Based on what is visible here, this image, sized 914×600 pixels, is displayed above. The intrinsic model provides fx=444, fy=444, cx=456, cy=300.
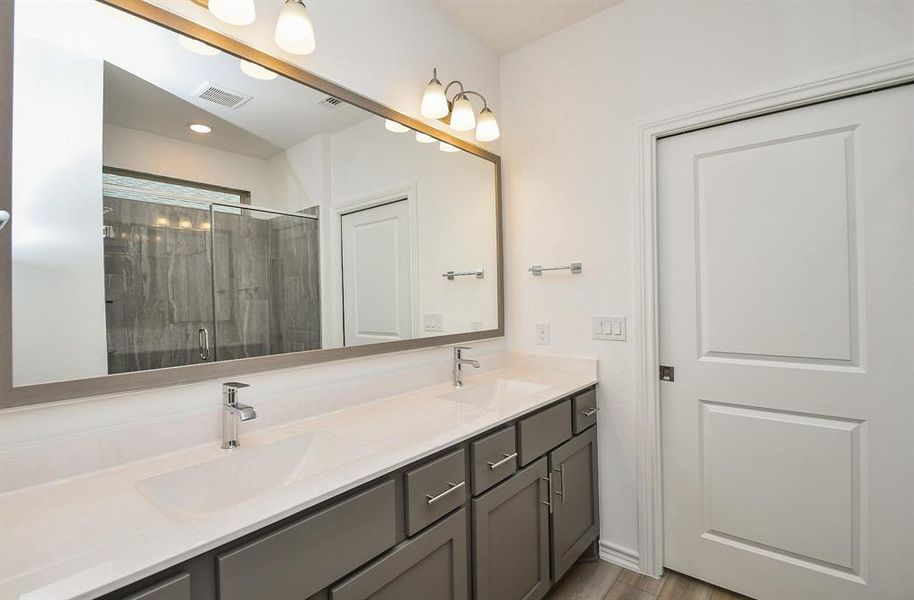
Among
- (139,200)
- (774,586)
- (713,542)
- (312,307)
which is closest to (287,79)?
(139,200)

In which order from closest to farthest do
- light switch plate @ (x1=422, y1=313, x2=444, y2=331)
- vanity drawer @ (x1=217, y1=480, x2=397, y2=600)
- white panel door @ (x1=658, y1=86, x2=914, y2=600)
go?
vanity drawer @ (x1=217, y1=480, x2=397, y2=600) → white panel door @ (x1=658, y1=86, x2=914, y2=600) → light switch plate @ (x1=422, y1=313, x2=444, y2=331)

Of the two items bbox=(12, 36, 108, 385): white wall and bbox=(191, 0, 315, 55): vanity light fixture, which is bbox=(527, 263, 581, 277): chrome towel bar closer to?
bbox=(191, 0, 315, 55): vanity light fixture

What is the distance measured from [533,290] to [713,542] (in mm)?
1348

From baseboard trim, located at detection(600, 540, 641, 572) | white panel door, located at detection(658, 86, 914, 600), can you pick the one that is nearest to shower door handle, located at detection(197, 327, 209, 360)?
white panel door, located at detection(658, 86, 914, 600)

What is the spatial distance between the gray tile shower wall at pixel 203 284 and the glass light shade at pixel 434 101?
0.74 m

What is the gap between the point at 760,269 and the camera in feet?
5.75

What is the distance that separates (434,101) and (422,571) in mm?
1724

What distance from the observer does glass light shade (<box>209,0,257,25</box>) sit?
1.22 m

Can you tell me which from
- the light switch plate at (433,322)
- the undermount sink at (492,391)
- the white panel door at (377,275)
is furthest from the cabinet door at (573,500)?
the white panel door at (377,275)

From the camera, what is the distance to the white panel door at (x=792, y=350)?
1.53 meters

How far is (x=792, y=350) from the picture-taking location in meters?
1.70

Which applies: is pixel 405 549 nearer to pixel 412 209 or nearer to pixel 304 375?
pixel 304 375

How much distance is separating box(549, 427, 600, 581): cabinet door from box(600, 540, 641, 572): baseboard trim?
0.25 feet

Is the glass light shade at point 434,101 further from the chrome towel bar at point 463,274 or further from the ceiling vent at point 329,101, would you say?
the chrome towel bar at point 463,274
